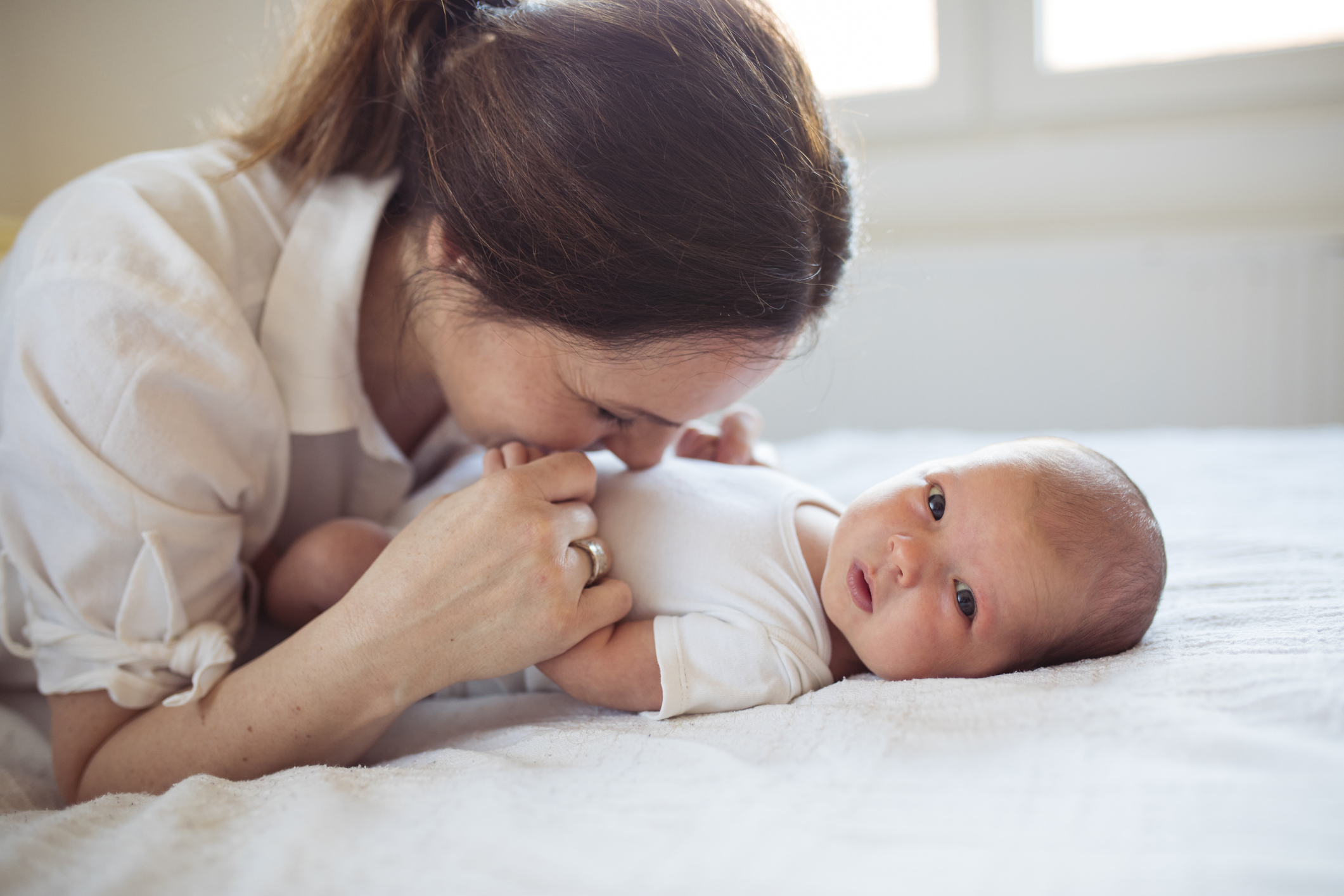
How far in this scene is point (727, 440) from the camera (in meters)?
1.26

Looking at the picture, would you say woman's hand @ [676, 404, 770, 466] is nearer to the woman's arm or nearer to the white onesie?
the white onesie

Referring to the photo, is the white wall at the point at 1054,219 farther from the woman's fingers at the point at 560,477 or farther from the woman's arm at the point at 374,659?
the woman's arm at the point at 374,659

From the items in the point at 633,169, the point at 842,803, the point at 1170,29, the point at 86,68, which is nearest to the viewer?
the point at 842,803

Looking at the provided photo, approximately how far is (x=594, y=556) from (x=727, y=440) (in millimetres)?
435

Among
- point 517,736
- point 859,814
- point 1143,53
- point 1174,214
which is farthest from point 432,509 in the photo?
point 1143,53

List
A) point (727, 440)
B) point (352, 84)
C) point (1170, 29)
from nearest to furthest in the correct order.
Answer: point (352, 84) → point (727, 440) → point (1170, 29)

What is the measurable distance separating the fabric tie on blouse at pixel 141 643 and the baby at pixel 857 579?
152mm

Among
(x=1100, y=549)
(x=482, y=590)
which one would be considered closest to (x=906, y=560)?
(x=1100, y=549)

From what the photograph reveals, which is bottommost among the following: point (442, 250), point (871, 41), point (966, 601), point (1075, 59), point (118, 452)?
point (966, 601)

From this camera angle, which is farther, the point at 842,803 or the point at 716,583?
the point at 716,583

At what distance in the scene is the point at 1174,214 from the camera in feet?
7.47

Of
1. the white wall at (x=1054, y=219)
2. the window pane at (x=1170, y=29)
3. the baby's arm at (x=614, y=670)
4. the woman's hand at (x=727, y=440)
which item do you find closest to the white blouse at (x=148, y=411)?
the baby's arm at (x=614, y=670)

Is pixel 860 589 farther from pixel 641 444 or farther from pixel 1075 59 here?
pixel 1075 59

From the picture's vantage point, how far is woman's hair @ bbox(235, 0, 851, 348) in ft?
2.49
